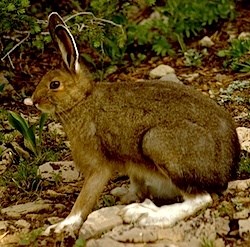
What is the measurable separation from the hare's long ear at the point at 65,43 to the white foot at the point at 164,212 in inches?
40.8

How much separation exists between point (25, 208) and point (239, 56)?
302 centimetres

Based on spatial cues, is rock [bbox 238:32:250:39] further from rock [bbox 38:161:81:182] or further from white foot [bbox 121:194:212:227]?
white foot [bbox 121:194:212:227]

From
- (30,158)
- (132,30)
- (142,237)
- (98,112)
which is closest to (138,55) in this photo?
(132,30)

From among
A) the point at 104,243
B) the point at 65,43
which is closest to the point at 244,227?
the point at 104,243

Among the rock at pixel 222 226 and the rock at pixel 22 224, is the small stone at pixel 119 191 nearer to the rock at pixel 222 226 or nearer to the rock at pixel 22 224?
the rock at pixel 22 224

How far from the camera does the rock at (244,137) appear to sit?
19.9 feet

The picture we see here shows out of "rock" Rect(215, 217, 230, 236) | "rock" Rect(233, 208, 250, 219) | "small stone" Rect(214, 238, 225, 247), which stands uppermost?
"rock" Rect(233, 208, 250, 219)

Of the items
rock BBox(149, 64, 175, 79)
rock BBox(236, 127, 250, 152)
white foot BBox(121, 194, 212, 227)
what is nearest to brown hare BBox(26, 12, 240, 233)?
white foot BBox(121, 194, 212, 227)

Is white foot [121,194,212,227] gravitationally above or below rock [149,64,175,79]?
above

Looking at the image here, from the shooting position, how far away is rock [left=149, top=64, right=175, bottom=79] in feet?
25.8

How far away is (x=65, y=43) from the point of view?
17.9 ft

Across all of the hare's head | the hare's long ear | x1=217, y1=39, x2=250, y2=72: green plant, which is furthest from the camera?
x1=217, y1=39, x2=250, y2=72: green plant

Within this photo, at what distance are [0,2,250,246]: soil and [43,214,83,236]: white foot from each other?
5cm

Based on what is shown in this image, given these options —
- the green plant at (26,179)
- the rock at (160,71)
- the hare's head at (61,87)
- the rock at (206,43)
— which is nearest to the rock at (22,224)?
the green plant at (26,179)
